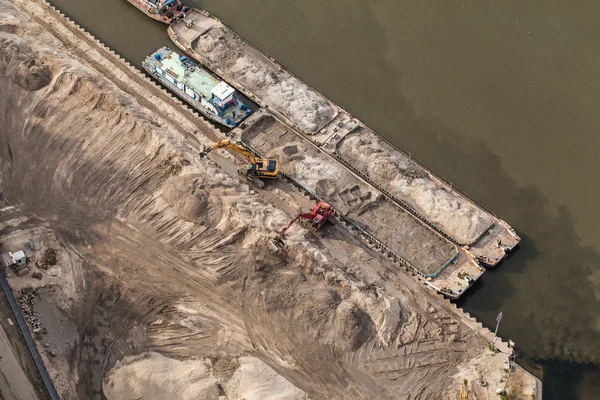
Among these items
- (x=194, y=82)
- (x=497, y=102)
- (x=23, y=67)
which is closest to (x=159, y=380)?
(x=194, y=82)

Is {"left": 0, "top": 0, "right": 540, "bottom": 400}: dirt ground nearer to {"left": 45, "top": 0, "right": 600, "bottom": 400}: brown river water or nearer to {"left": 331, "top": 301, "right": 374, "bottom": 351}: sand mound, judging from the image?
{"left": 331, "top": 301, "right": 374, "bottom": 351}: sand mound

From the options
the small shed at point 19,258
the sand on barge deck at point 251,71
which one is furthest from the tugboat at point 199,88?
the small shed at point 19,258

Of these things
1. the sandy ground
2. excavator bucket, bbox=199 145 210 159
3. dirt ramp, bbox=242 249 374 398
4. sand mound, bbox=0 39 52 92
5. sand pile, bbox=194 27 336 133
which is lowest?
the sandy ground

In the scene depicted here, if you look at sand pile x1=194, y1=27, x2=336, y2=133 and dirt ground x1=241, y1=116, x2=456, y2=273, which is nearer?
dirt ground x1=241, y1=116, x2=456, y2=273

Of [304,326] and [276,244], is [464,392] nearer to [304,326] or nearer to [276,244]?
[304,326]

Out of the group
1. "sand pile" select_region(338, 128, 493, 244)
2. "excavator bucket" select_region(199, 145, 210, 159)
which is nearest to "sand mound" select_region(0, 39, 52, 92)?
"excavator bucket" select_region(199, 145, 210, 159)

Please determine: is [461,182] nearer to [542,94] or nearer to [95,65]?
[542,94]
